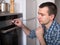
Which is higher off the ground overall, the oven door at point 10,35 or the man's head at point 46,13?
the man's head at point 46,13

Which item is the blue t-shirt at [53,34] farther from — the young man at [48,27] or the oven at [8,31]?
the oven at [8,31]

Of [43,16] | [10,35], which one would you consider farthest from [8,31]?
[43,16]

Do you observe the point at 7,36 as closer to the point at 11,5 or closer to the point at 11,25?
Result: the point at 11,25

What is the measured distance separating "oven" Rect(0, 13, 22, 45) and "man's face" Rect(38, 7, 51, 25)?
266 millimetres

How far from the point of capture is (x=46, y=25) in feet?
4.38

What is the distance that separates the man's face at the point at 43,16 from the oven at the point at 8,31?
0.87 feet

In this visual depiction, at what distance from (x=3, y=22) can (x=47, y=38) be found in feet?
1.29

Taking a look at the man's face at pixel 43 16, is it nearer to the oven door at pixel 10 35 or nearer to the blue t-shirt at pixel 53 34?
the blue t-shirt at pixel 53 34

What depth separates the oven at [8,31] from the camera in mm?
1201

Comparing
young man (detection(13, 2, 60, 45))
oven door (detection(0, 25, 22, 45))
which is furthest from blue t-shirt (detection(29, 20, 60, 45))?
oven door (detection(0, 25, 22, 45))

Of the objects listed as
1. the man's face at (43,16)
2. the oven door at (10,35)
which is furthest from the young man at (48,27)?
the oven door at (10,35)

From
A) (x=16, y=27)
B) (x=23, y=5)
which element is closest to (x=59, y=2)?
(x=23, y=5)

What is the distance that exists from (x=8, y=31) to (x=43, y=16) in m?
0.32

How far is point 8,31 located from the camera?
4.28ft
